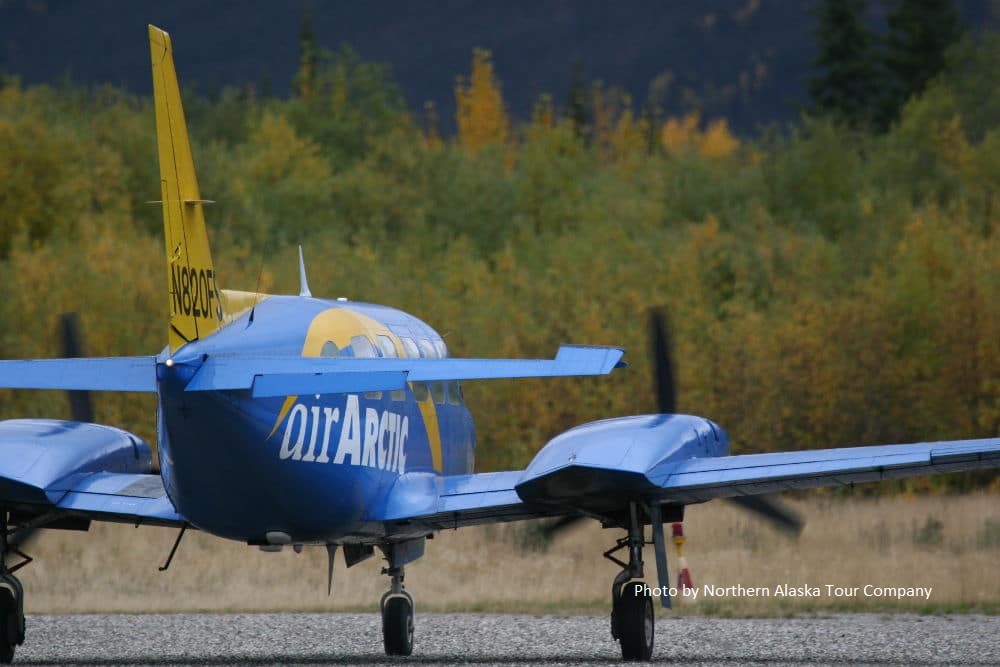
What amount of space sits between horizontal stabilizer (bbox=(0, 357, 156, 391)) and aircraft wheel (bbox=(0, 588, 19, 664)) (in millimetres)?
3801

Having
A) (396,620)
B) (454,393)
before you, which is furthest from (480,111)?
(396,620)

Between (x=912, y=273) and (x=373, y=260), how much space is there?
70.5ft

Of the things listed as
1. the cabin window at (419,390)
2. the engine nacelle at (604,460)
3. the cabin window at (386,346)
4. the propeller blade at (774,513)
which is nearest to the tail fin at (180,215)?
the cabin window at (386,346)

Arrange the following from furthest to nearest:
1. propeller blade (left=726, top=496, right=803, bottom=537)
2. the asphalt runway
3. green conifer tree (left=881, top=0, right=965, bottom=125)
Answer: green conifer tree (left=881, top=0, right=965, bottom=125)
propeller blade (left=726, top=496, right=803, bottom=537)
the asphalt runway

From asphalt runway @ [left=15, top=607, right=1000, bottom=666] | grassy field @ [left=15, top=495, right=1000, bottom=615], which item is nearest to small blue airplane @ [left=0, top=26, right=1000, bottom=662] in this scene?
asphalt runway @ [left=15, top=607, right=1000, bottom=666]

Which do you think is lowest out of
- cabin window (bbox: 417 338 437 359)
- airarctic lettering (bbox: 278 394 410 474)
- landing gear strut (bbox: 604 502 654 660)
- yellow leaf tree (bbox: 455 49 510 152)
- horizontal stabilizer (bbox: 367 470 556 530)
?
landing gear strut (bbox: 604 502 654 660)

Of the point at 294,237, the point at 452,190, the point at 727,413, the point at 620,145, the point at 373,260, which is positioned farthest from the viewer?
the point at 620,145

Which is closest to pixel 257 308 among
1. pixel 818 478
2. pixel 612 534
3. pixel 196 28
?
pixel 818 478

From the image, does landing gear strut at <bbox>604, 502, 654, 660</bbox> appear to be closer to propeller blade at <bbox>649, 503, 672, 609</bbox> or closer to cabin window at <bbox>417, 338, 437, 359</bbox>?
propeller blade at <bbox>649, 503, 672, 609</bbox>

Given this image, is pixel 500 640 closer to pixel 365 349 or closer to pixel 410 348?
pixel 410 348

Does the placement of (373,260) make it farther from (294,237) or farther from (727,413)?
(727,413)

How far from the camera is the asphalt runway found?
17.4 meters

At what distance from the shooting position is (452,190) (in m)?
79.1

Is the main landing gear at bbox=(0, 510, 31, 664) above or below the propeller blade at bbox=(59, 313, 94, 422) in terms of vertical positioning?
below
